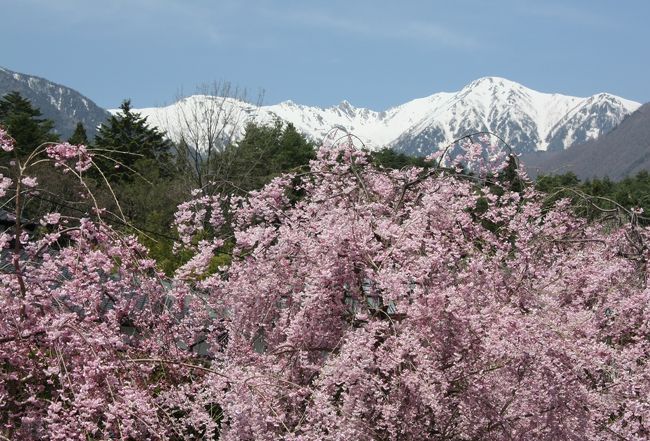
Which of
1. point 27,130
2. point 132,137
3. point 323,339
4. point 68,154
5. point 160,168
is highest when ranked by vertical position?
point 132,137

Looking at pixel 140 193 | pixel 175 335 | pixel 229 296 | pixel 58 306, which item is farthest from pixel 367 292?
pixel 140 193

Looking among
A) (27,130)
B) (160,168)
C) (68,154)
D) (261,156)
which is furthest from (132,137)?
(68,154)

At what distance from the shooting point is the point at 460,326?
16.1 feet

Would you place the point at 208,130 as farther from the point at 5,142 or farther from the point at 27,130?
the point at 5,142

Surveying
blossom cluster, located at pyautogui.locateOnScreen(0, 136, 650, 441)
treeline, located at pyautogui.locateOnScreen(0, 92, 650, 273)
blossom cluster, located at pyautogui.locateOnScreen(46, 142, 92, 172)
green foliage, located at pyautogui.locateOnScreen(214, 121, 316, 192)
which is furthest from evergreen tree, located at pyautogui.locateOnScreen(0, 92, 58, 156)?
blossom cluster, located at pyautogui.locateOnScreen(46, 142, 92, 172)

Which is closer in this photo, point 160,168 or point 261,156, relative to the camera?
point 261,156

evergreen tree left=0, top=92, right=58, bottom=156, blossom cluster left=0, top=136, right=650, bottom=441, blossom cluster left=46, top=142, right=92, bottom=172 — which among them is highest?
evergreen tree left=0, top=92, right=58, bottom=156

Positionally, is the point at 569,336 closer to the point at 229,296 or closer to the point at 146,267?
the point at 229,296

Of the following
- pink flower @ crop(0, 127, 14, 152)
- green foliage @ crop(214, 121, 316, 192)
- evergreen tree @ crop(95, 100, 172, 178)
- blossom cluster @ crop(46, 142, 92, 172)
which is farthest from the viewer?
evergreen tree @ crop(95, 100, 172, 178)

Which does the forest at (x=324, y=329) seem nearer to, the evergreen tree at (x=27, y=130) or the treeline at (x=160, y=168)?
the treeline at (x=160, y=168)

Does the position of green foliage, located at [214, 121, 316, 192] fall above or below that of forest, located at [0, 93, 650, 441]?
above

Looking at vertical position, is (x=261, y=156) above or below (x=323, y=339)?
above

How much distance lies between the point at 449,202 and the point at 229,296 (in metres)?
2.04

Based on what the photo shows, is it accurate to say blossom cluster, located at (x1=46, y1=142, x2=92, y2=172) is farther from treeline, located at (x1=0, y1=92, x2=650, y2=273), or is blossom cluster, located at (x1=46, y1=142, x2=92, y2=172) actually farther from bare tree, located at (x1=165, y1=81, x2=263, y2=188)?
bare tree, located at (x1=165, y1=81, x2=263, y2=188)
